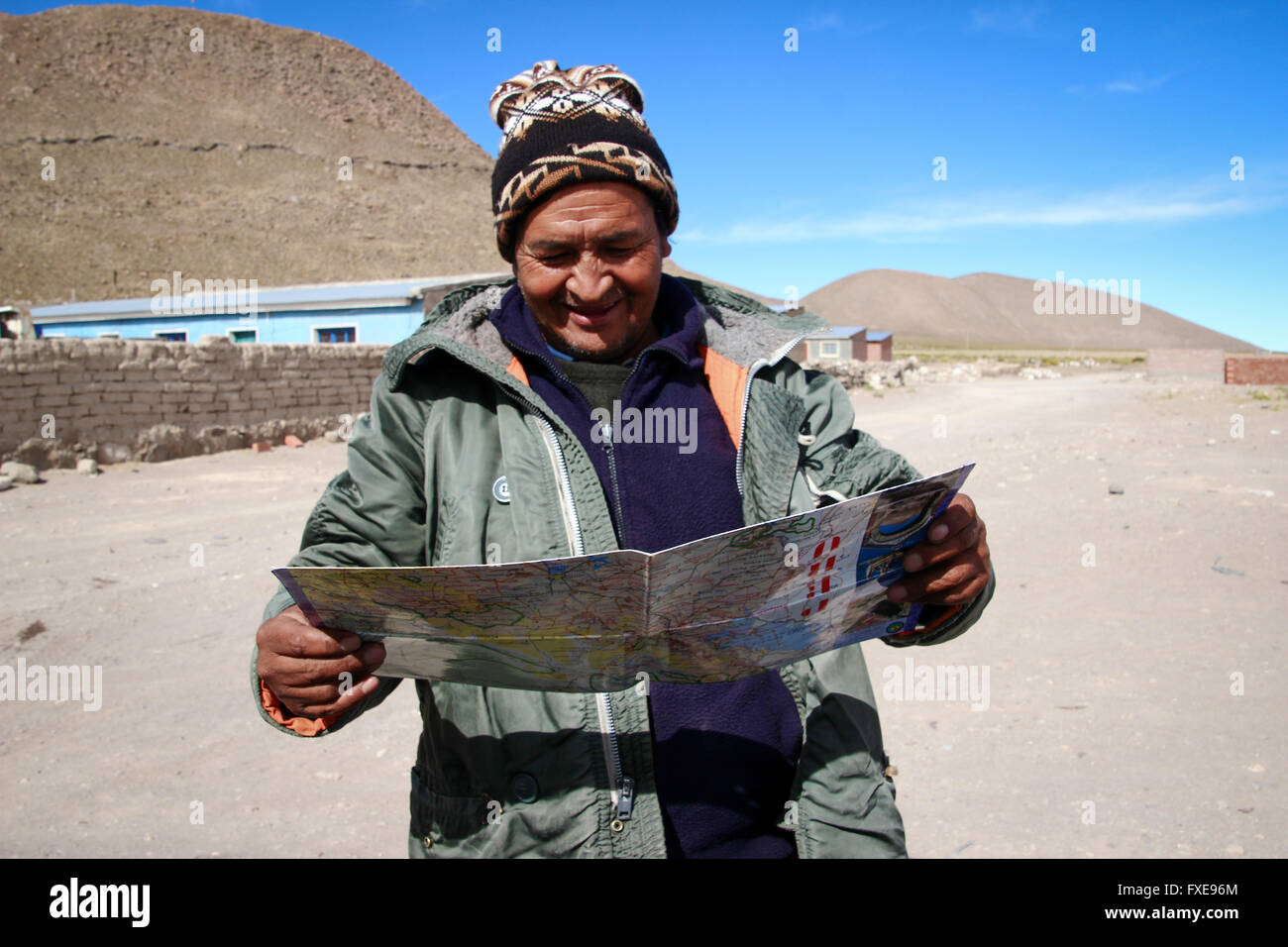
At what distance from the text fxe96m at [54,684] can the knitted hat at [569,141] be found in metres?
3.76

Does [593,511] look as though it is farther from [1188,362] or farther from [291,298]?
[1188,362]

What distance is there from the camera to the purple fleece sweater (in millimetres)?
1407

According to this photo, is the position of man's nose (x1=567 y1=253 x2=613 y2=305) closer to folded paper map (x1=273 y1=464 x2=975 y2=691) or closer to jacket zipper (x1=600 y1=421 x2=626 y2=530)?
jacket zipper (x1=600 y1=421 x2=626 y2=530)

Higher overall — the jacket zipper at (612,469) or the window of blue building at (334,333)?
the window of blue building at (334,333)

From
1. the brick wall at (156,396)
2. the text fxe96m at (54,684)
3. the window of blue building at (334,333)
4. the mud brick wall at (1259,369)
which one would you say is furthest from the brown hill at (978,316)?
the text fxe96m at (54,684)

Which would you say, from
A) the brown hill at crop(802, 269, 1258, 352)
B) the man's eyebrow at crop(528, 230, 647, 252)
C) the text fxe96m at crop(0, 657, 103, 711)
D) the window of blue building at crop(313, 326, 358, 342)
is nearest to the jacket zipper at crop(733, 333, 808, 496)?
the man's eyebrow at crop(528, 230, 647, 252)

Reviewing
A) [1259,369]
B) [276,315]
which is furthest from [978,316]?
[276,315]

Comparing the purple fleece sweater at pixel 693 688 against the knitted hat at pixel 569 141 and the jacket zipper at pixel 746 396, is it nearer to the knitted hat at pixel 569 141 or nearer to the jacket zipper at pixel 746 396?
the jacket zipper at pixel 746 396

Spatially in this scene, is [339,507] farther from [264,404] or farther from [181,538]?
[264,404]

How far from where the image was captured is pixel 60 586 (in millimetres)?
5559

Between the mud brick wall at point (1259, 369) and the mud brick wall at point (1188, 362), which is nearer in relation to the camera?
the mud brick wall at point (1259, 369)

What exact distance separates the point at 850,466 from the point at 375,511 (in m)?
0.84

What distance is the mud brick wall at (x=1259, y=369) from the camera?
21.0 m

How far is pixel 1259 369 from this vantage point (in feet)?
69.7
